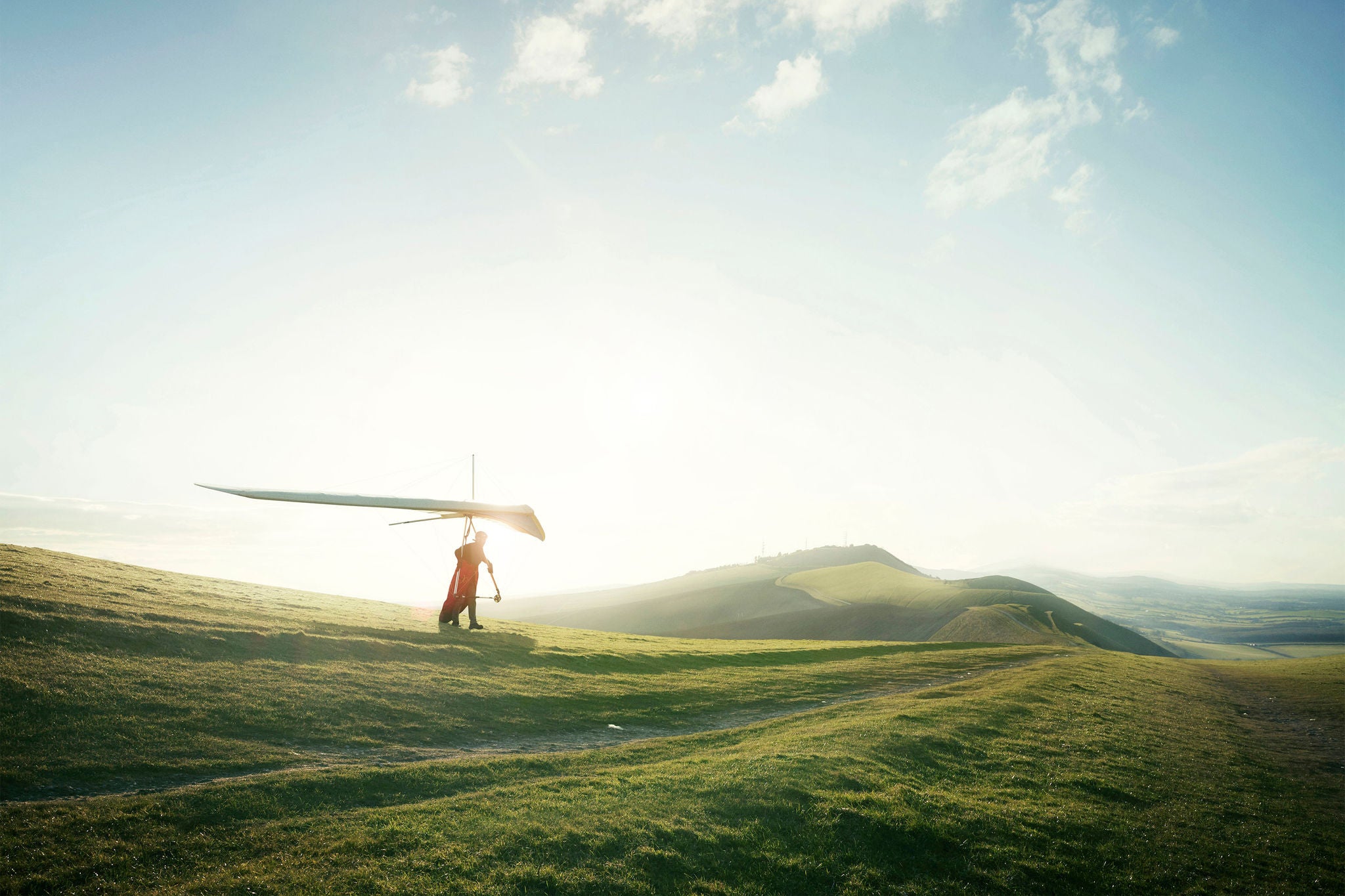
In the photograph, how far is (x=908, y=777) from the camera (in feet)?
57.3

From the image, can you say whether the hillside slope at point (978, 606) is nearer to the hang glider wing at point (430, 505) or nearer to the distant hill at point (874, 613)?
the distant hill at point (874, 613)

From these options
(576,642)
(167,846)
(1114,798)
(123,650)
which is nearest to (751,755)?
(1114,798)

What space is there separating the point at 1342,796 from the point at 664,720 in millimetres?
23890

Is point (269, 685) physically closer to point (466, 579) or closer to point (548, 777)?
point (548, 777)

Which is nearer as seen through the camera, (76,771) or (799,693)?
(76,771)

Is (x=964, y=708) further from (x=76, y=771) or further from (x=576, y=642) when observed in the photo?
(x=76, y=771)

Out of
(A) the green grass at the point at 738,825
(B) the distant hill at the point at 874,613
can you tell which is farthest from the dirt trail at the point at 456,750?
(B) the distant hill at the point at 874,613

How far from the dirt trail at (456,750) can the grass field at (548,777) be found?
141 mm

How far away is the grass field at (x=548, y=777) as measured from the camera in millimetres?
11008

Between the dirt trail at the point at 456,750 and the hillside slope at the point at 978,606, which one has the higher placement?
the dirt trail at the point at 456,750

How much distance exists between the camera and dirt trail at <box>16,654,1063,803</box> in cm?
1244

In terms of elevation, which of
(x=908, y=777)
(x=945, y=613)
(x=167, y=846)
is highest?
(x=167, y=846)

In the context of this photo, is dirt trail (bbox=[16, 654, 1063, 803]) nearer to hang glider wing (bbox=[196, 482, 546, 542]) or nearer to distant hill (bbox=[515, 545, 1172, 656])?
hang glider wing (bbox=[196, 482, 546, 542])

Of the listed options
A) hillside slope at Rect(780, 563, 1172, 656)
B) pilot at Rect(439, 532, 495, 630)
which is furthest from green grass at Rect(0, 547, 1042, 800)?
hillside slope at Rect(780, 563, 1172, 656)
